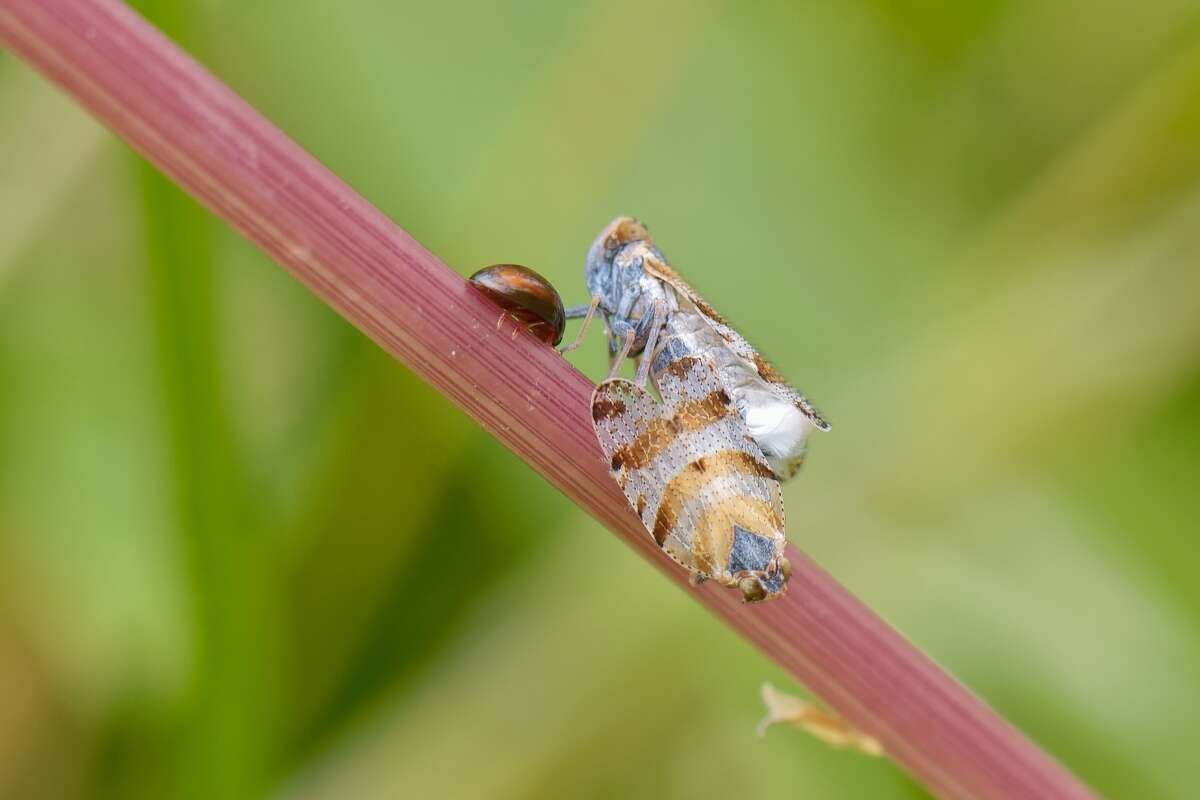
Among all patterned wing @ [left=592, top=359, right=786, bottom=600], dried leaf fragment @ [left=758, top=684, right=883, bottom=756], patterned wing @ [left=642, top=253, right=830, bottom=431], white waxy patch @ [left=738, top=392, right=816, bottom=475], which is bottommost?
dried leaf fragment @ [left=758, top=684, right=883, bottom=756]

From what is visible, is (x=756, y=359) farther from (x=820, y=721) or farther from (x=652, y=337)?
(x=820, y=721)

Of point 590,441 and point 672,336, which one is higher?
point 672,336

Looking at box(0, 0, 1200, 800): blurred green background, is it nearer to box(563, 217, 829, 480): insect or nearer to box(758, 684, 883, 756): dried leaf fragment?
box(563, 217, 829, 480): insect

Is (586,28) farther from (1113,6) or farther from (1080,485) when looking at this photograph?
(1080,485)

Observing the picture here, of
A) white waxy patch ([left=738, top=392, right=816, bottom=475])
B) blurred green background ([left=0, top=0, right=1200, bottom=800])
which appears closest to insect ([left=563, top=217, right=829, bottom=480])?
white waxy patch ([left=738, top=392, right=816, bottom=475])

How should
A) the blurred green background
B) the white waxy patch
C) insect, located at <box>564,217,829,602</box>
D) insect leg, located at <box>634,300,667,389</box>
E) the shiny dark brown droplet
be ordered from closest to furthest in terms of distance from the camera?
the shiny dark brown droplet → insect, located at <box>564,217,829,602</box> → the white waxy patch → insect leg, located at <box>634,300,667,389</box> → the blurred green background

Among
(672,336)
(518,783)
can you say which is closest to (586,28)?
(672,336)

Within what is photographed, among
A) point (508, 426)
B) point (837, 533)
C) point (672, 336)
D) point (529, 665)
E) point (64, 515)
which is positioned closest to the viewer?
point (508, 426)

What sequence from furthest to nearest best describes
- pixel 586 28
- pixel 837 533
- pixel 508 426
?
pixel 586 28 → pixel 837 533 → pixel 508 426

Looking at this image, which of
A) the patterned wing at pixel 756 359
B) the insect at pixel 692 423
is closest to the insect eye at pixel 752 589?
the insect at pixel 692 423
